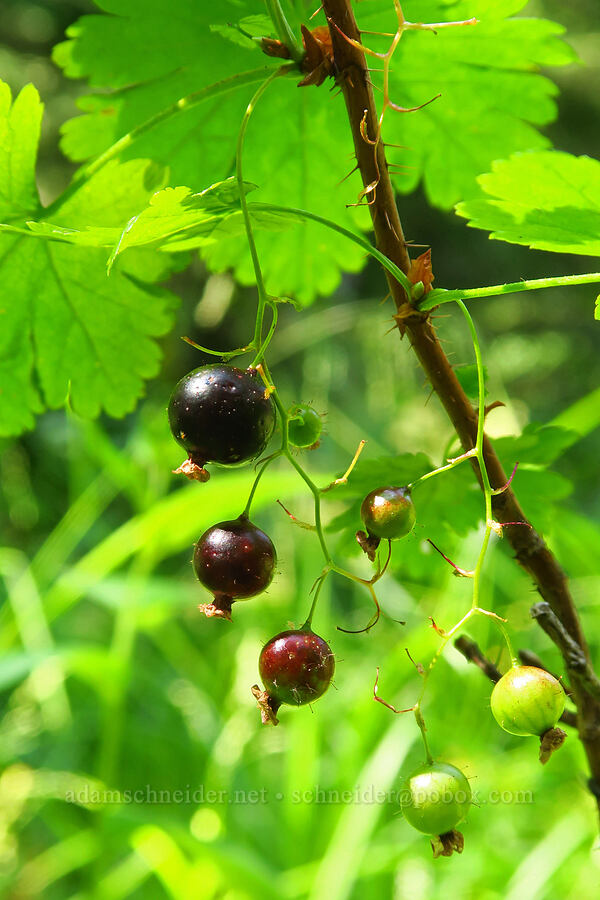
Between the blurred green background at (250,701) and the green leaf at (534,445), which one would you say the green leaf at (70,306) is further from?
the green leaf at (534,445)

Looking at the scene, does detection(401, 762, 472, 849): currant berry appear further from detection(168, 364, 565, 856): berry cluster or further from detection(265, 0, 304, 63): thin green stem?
detection(265, 0, 304, 63): thin green stem

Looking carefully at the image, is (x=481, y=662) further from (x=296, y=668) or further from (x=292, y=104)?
(x=292, y=104)

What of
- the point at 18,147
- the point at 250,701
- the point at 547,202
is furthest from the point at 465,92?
the point at 250,701

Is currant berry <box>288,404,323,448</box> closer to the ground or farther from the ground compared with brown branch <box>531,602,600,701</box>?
farther from the ground

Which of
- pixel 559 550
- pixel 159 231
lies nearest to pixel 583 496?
pixel 559 550

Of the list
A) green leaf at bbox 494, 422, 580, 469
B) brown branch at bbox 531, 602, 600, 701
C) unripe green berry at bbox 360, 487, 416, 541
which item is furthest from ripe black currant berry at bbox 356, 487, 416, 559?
green leaf at bbox 494, 422, 580, 469
